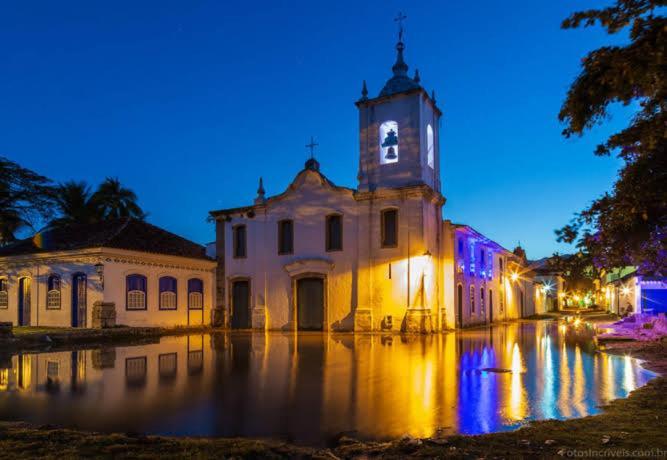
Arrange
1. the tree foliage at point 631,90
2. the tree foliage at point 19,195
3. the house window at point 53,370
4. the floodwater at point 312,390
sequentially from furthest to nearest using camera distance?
the tree foliage at point 19,195 → the house window at point 53,370 → the floodwater at point 312,390 → the tree foliage at point 631,90

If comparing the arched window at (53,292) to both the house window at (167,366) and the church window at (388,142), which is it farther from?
the church window at (388,142)

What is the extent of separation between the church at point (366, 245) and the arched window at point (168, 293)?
8.41ft

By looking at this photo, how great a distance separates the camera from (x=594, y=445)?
471 cm

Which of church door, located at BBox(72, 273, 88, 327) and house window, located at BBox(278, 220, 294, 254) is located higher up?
house window, located at BBox(278, 220, 294, 254)

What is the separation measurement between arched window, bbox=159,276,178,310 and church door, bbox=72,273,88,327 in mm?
3382

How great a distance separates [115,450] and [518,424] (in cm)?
431

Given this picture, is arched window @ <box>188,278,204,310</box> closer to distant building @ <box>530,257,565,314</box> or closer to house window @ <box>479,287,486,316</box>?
house window @ <box>479,287,486,316</box>

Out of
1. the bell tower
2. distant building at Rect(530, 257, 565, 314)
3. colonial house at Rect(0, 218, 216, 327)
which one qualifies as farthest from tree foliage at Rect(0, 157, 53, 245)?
distant building at Rect(530, 257, 565, 314)

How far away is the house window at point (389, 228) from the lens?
74.7ft

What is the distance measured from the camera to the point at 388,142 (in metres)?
23.9

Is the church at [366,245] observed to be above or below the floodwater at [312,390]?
above

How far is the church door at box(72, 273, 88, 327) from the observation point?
2266 centimetres

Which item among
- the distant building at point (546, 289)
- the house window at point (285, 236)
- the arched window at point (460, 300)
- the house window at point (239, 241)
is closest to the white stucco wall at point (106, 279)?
the house window at point (239, 241)

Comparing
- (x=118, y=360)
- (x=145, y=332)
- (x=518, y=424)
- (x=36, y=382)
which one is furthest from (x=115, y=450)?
(x=145, y=332)
